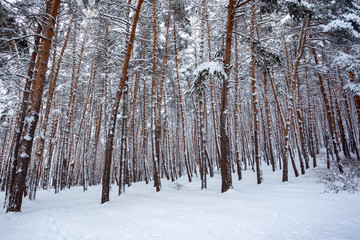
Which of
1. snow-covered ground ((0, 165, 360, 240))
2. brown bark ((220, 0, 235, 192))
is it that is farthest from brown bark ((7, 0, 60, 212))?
brown bark ((220, 0, 235, 192))

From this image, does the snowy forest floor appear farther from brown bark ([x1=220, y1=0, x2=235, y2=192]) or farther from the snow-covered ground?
brown bark ([x1=220, y1=0, x2=235, y2=192])

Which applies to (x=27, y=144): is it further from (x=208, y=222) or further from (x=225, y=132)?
(x=225, y=132)

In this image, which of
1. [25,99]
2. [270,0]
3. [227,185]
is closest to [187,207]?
[227,185]

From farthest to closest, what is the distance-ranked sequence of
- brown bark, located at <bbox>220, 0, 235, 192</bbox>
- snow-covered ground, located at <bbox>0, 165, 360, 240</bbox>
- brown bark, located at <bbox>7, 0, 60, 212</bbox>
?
brown bark, located at <bbox>220, 0, 235, 192</bbox>
brown bark, located at <bbox>7, 0, 60, 212</bbox>
snow-covered ground, located at <bbox>0, 165, 360, 240</bbox>

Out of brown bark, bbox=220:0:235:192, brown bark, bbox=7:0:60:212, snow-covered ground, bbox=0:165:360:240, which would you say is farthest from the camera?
brown bark, bbox=220:0:235:192

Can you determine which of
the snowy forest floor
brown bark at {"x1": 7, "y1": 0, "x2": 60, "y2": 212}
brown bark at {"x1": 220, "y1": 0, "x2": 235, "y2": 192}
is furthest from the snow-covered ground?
brown bark at {"x1": 220, "y1": 0, "x2": 235, "y2": 192}

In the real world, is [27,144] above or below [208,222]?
above

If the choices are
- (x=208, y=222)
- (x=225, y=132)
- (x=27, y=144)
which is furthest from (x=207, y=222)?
(x=27, y=144)

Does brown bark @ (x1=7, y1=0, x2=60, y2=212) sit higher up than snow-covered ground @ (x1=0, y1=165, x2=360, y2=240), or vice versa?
brown bark @ (x1=7, y1=0, x2=60, y2=212)

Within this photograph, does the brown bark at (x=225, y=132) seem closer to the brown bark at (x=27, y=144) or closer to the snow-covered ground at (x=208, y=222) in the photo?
the snow-covered ground at (x=208, y=222)

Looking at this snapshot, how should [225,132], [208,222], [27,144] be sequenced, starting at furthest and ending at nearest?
[225,132], [27,144], [208,222]

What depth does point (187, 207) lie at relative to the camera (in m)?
5.62

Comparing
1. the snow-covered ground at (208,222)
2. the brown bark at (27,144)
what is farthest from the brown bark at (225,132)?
the brown bark at (27,144)

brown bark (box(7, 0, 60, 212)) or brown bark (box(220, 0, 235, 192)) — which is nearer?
brown bark (box(7, 0, 60, 212))
